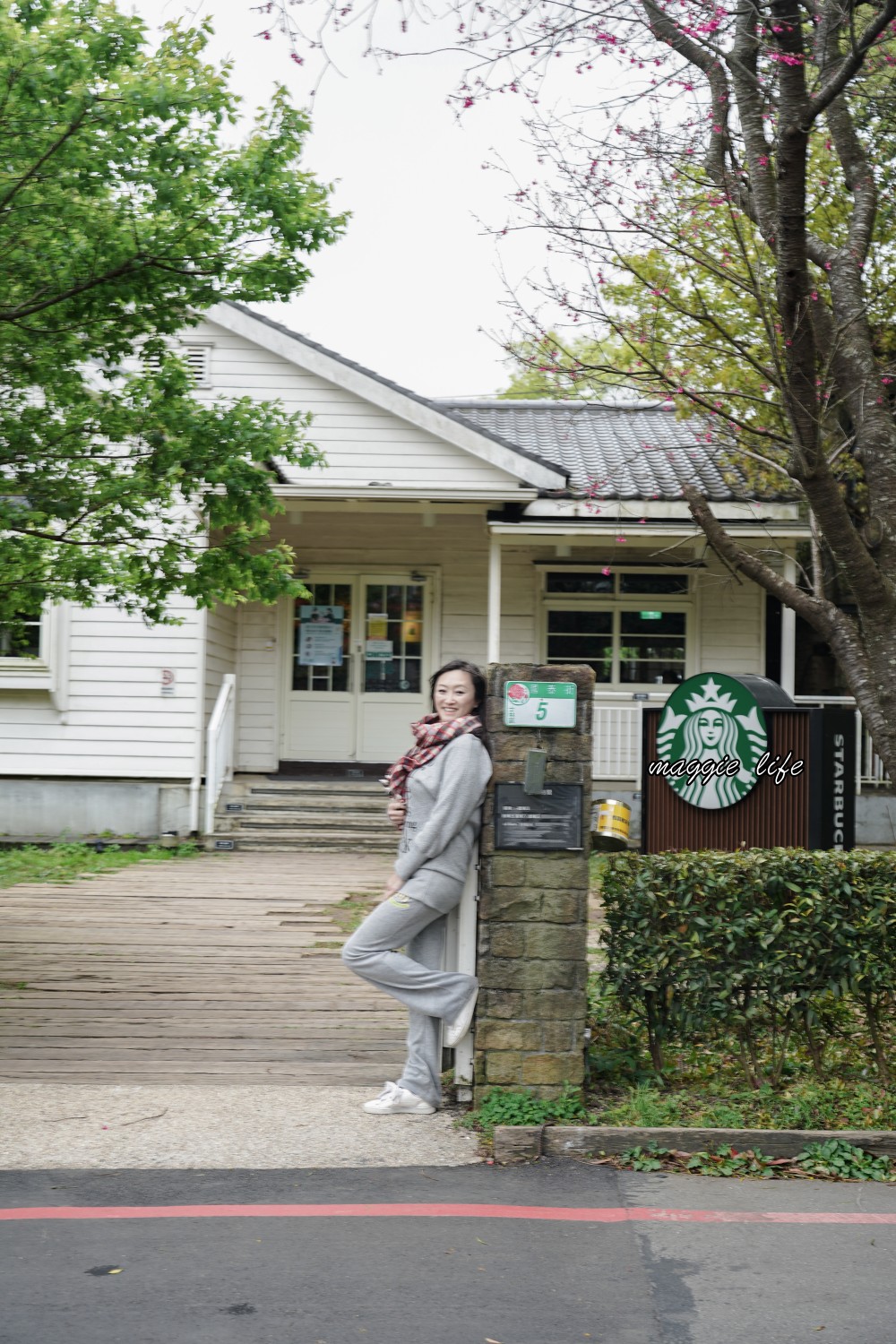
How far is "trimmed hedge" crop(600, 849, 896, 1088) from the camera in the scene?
5.09 m

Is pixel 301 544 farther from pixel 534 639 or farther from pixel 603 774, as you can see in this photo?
pixel 603 774

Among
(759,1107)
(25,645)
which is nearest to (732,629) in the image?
(25,645)

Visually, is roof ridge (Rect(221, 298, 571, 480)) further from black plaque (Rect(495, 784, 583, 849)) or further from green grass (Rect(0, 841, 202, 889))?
black plaque (Rect(495, 784, 583, 849))

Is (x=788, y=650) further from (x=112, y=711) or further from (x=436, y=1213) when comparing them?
(x=436, y=1213)

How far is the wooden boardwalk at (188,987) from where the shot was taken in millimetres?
6141

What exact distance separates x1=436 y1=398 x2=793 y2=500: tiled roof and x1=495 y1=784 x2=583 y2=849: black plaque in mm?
7186

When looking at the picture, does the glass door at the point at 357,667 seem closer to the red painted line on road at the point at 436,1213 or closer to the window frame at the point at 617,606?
the window frame at the point at 617,606

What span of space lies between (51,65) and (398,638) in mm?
10142

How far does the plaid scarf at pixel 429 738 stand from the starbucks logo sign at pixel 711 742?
8.54 ft

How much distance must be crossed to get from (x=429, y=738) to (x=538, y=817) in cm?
54

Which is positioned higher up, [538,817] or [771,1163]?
[538,817]

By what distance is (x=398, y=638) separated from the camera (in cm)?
1625

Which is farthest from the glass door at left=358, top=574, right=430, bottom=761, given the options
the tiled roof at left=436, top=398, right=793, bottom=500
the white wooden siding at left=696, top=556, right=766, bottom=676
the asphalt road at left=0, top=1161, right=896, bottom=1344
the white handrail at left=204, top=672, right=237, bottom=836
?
the asphalt road at left=0, top=1161, right=896, bottom=1344

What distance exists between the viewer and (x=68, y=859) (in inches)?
521
